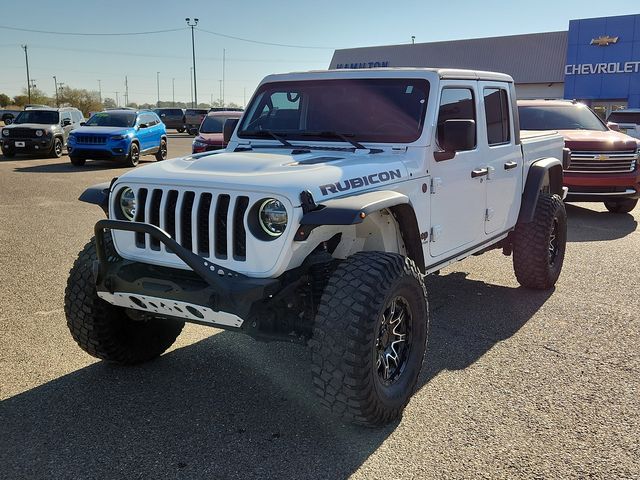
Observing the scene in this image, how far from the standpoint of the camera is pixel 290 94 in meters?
4.94

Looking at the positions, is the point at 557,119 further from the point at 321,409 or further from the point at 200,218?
the point at 200,218

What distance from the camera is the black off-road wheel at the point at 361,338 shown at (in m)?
3.19

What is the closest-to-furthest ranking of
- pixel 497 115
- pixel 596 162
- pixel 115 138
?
pixel 497 115
pixel 596 162
pixel 115 138

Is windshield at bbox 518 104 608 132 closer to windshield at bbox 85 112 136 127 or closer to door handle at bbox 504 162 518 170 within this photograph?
door handle at bbox 504 162 518 170

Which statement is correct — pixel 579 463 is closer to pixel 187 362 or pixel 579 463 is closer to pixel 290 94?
pixel 187 362

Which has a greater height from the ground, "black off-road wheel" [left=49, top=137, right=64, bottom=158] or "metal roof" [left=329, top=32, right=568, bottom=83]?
"metal roof" [left=329, top=32, right=568, bottom=83]

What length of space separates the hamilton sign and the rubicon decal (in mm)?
32740

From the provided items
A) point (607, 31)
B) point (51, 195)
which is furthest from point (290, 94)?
point (607, 31)

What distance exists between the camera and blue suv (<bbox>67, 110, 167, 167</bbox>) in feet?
56.5

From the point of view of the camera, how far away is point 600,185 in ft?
33.0

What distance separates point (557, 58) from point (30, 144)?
35.6m

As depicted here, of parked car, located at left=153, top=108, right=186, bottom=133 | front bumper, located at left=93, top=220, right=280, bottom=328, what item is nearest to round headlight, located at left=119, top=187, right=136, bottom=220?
front bumper, located at left=93, top=220, right=280, bottom=328

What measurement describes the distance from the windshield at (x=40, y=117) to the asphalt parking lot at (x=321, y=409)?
16325 mm

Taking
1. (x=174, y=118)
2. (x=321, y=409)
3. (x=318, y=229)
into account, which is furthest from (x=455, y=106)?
(x=174, y=118)
